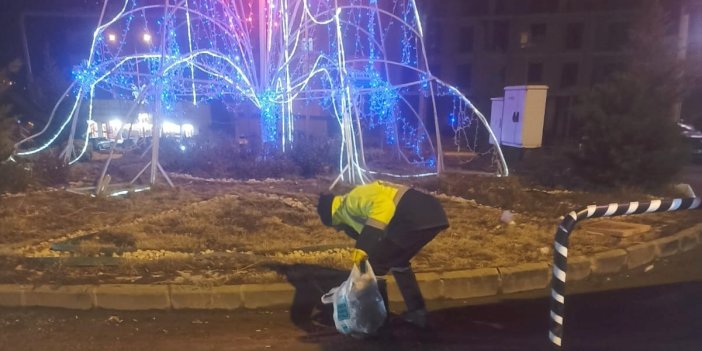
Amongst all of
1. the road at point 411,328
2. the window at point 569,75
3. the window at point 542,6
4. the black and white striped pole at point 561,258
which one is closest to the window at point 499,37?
the window at point 542,6

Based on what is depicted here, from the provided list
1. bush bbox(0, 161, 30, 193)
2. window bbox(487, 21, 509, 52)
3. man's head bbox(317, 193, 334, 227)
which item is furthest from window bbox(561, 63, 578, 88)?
man's head bbox(317, 193, 334, 227)

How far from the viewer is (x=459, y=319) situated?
4.77m

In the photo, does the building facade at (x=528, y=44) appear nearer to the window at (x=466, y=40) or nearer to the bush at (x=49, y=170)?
the window at (x=466, y=40)

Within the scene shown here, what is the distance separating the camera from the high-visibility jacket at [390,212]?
3947mm

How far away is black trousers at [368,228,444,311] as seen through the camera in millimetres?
4148

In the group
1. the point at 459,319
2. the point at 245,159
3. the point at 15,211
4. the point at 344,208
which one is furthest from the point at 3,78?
the point at 459,319

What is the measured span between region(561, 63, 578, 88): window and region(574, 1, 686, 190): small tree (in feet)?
120

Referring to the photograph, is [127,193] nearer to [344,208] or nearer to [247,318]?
[247,318]

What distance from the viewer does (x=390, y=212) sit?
396cm

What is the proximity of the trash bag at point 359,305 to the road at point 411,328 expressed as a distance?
0.14 metres

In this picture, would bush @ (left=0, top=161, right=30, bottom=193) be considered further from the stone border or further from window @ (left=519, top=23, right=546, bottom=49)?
window @ (left=519, top=23, right=546, bottom=49)

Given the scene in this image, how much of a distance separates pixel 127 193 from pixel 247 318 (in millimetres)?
4887

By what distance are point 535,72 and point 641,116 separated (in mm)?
37556

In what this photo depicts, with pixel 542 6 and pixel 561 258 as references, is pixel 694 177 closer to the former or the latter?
pixel 561 258
